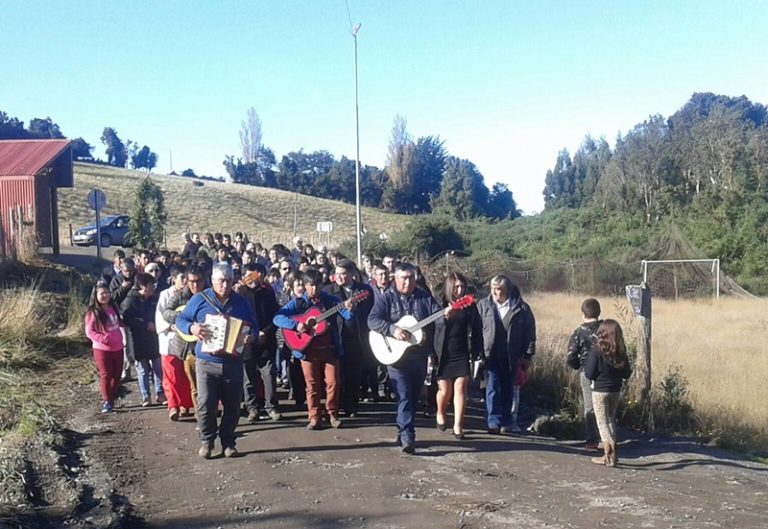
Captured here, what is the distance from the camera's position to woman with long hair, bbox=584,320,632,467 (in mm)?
7871

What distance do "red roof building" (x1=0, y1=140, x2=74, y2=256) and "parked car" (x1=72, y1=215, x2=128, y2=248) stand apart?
3500 millimetres

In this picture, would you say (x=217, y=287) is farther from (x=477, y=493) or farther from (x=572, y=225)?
(x=572, y=225)

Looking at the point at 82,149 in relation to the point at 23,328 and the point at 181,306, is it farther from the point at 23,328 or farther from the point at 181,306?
the point at 181,306

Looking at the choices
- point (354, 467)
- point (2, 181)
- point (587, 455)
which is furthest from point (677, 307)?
point (2, 181)

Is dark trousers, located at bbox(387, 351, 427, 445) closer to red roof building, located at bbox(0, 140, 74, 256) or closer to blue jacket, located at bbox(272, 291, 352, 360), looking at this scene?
blue jacket, located at bbox(272, 291, 352, 360)

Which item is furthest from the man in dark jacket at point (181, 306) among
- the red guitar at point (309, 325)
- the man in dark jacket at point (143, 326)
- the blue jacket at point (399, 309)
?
the blue jacket at point (399, 309)

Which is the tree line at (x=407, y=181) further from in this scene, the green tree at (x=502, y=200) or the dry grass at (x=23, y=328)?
the dry grass at (x=23, y=328)

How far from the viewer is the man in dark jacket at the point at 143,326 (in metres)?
10.3

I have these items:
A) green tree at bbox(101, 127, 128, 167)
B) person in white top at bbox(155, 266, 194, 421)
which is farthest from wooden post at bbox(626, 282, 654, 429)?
green tree at bbox(101, 127, 128, 167)

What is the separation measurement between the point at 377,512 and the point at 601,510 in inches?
69.1

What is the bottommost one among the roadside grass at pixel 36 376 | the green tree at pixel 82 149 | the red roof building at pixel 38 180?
the roadside grass at pixel 36 376

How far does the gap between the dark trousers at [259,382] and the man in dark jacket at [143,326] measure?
59.3 inches

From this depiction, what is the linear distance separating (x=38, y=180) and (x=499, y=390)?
26.8m

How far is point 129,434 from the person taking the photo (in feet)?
29.9
